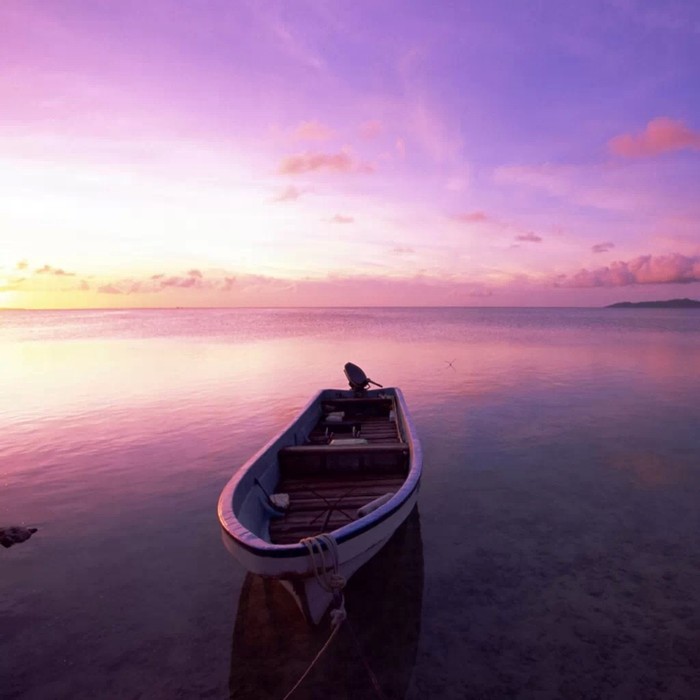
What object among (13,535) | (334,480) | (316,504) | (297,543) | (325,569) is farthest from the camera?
(334,480)

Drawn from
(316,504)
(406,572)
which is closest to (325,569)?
(316,504)

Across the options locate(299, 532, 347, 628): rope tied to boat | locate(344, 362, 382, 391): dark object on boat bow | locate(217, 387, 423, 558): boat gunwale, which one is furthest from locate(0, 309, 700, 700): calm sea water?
locate(344, 362, 382, 391): dark object on boat bow

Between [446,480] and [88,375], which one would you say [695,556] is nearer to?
[446,480]

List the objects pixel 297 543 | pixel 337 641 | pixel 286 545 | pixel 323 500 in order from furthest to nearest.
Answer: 1. pixel 323 500
2. pixel 337 641
3. pixel 297 543
4. pixel 286 545

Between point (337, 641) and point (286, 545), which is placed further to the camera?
point (337, 641)

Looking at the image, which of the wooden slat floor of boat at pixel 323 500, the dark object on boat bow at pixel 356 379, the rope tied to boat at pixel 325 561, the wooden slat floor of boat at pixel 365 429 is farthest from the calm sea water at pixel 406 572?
the dark object on boat bow at pixel 356 379

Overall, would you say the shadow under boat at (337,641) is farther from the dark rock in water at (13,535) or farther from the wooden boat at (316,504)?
the dark rock in water at (13,535)

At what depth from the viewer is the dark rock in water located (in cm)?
1167

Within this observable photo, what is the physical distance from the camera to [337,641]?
801cm

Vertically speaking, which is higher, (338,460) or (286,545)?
(286,545)

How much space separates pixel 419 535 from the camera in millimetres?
11906

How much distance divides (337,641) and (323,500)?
309 centimetres

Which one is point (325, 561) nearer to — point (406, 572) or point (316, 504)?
point (316, 504)

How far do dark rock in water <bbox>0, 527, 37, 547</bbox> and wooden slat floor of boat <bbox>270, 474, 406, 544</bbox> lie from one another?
642cm
